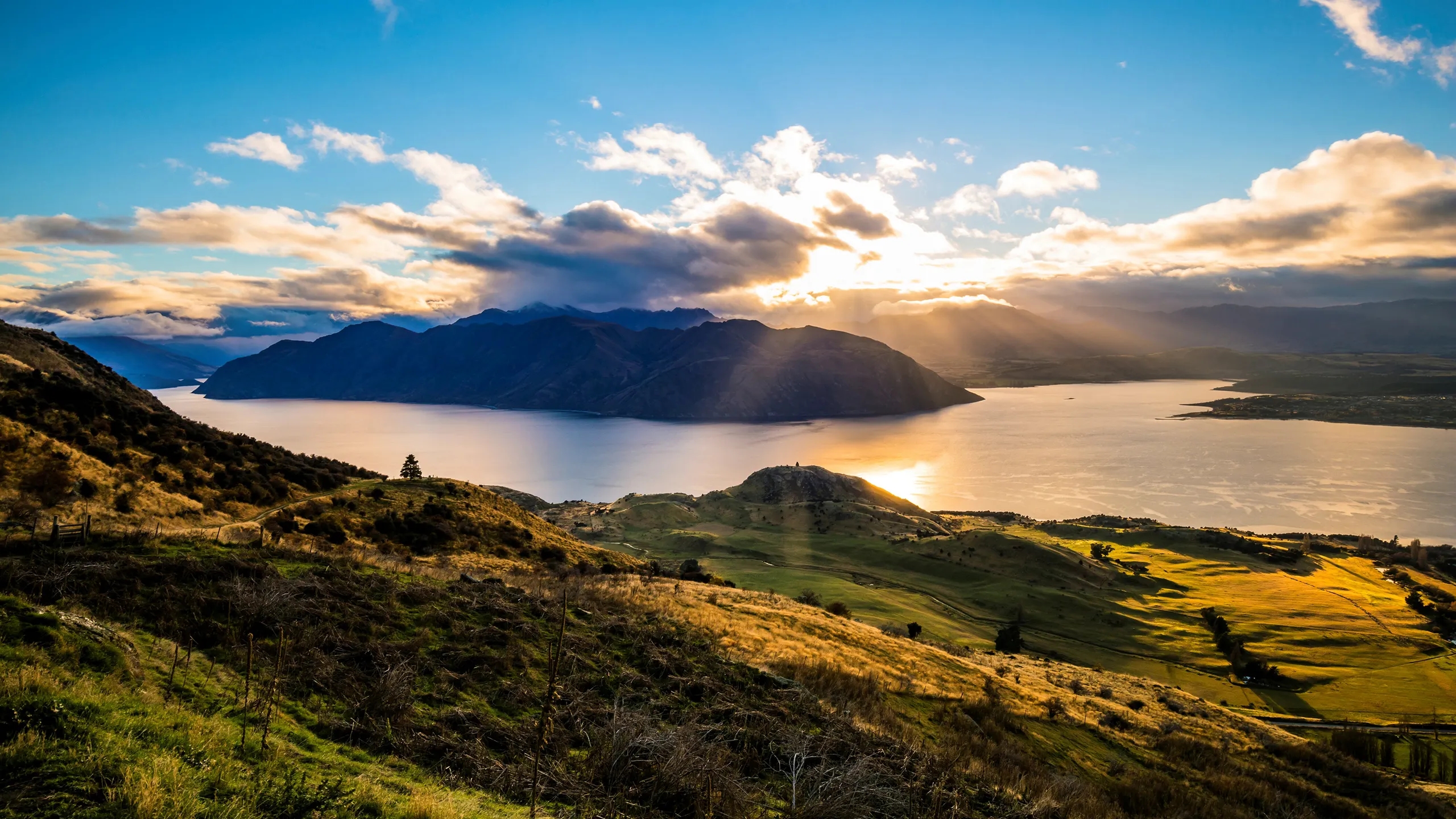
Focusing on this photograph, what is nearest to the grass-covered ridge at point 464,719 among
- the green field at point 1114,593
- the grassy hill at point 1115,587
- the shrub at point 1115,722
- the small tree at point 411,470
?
the shrub at point 1115,722

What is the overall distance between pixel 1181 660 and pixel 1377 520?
318ft

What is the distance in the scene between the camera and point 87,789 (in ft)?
17.1

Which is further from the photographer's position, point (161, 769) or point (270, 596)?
point (270, 596)

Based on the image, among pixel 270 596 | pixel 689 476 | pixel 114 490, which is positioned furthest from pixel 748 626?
pixel 689 476

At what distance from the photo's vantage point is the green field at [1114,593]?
4747 centimetres

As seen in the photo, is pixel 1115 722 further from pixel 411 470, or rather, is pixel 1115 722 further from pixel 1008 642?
pixel 411 470

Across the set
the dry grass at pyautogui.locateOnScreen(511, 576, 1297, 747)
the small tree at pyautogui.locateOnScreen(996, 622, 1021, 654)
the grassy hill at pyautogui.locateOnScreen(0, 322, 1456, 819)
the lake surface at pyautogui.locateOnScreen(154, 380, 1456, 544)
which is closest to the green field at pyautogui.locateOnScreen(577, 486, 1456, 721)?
the small tree at pyautogui.locateOnScreen(996, 622, 1021, 654)

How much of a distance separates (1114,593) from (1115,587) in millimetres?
2387

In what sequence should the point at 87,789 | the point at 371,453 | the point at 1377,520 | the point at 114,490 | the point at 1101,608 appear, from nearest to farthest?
1. the point at 87,789
2. the point at 114,490
3. the point at 1101,608
4. the point at 1377,520
5. the point at 371,453

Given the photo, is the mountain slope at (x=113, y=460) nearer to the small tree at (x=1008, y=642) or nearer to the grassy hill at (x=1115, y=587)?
the grassy hill at (x=1115, y=587)

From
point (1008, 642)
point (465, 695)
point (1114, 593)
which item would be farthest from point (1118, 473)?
point (465, 695)

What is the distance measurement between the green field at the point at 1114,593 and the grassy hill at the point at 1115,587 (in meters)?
0.22

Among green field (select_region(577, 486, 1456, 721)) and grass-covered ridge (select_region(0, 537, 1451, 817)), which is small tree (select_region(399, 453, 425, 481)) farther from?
grass-covered ridge (select_region(0, 537, 1451, 817))

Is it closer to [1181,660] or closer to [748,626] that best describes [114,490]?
[748,626]
